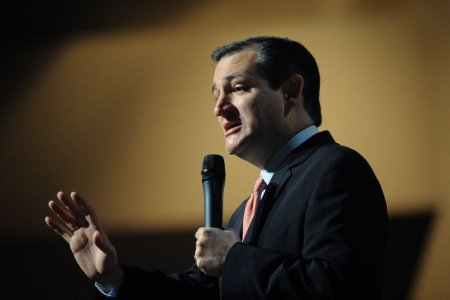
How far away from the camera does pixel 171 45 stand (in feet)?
8.50

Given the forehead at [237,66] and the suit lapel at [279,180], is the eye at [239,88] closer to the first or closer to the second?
the forehead at [237,66]

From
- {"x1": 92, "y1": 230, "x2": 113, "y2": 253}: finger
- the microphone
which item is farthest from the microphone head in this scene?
{"x1": 92, "y1": 230, "x2": 113, "y2": 253}: finger

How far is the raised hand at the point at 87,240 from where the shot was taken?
1.60m

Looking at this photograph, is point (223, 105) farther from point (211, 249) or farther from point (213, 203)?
point (211, 249)

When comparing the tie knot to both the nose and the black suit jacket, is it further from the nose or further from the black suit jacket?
the nose

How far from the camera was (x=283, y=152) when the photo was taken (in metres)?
1.74

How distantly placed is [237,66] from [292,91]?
15 centimetres

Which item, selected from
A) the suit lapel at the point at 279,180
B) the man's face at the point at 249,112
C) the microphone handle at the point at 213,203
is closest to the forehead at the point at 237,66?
the man's face at the point at 249,112

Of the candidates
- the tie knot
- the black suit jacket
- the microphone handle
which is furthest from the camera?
the tie knot

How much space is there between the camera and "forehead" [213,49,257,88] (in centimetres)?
179

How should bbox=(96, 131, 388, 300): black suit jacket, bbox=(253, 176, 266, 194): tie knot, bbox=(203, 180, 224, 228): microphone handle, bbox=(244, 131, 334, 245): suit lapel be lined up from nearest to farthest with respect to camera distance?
1. bbox=(96, 131, 388, 300): black suit jacket
2. bbox=(203, 180, 224, 228): microphone handle
3. bbox=(244, 131, 334, 245): suit lapel
4. bbox=(253, 176, 266, 194): tie knot

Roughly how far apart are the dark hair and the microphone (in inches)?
12.5

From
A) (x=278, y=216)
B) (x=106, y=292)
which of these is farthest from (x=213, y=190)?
(x=106, y=292)

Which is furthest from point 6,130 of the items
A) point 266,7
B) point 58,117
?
point 266,7
